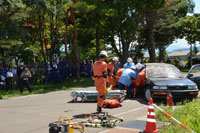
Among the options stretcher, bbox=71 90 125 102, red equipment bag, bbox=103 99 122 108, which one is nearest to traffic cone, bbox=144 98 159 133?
red equipment bag, bbox=103 99 122 108

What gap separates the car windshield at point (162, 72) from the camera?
37.8 feet

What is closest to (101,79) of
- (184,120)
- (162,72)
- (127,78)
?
(184,120)

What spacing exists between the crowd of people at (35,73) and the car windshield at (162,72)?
7.80m

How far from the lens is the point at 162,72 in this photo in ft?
38.4

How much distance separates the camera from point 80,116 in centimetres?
852

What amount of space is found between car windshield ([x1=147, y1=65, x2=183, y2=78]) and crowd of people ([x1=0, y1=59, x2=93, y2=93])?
7.80 meters

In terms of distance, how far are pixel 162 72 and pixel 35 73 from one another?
12.2 m

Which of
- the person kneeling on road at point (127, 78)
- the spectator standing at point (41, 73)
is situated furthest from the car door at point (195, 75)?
the spectator standing at point (41, 73)

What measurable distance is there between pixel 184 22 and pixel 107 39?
1102 cm

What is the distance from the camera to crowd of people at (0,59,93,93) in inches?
648

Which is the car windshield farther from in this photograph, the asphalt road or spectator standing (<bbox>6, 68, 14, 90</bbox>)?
spectator standing (<bbox>6, 68, 14, 90</bbox>)

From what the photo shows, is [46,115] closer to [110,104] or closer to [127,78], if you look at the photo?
[110,104]

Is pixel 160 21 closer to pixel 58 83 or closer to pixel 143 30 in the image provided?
pixel 143 30

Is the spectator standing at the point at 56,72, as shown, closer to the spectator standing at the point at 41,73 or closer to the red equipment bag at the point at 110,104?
the spectator standing at the point at 41,73
